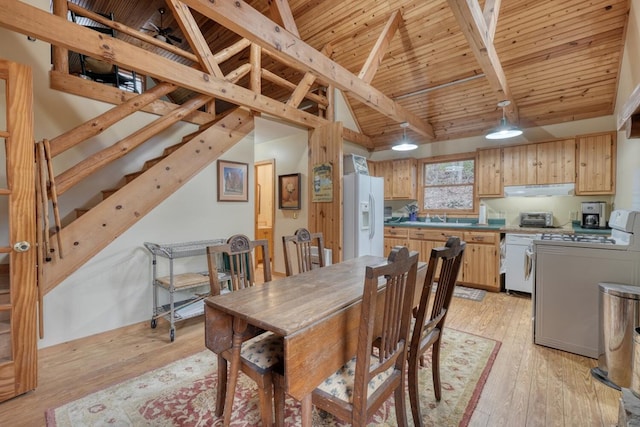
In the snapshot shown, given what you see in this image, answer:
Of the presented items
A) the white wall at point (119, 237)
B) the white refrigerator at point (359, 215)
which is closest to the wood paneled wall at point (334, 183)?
the white refrigerator at point (359, 215)

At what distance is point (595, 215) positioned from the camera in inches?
149

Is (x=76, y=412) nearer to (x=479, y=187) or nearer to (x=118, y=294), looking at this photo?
(x=118, y=294)

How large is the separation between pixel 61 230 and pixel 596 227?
604 centimetres

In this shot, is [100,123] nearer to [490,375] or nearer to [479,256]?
[490,375]

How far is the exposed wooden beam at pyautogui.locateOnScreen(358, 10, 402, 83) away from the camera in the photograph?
329 centimetres

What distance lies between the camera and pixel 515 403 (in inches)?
72.4

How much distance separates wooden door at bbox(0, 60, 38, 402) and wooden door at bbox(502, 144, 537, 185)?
215 inches

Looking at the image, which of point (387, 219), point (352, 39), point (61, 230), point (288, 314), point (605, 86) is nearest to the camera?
point (288, 314)

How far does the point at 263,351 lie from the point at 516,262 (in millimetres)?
3904

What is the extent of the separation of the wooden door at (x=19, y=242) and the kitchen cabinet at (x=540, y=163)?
18.0ft

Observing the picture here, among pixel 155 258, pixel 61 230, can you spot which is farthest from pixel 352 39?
pixel 61 230

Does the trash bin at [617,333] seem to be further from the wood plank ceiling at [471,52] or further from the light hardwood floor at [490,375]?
the wood plank ceiling at [471,52]

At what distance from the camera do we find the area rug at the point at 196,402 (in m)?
1.68

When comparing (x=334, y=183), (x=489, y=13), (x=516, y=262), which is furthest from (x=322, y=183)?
(x=516, y=262)
